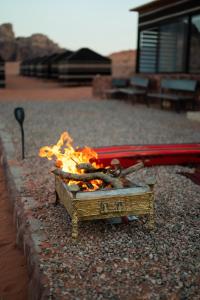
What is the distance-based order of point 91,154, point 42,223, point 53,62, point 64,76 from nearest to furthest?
point 42,223
point 91,154
point 64,76
point 53,62

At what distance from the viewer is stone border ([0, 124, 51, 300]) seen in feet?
9.15

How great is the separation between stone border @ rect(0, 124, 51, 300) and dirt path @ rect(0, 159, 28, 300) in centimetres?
11

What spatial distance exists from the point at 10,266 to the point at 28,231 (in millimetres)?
367

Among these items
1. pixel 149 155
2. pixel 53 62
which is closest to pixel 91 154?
pixel 149 155

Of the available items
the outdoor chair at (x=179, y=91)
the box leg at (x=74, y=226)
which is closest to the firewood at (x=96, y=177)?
the box leg at (x=74, y=226)

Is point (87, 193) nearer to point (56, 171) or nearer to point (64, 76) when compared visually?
point (56, 171)

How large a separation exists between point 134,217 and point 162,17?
42.5ft

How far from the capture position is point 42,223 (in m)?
3.76

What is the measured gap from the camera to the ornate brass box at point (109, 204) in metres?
3.38

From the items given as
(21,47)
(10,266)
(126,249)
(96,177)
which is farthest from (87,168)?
(21,47)

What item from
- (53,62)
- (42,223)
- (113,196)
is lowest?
(42,223)

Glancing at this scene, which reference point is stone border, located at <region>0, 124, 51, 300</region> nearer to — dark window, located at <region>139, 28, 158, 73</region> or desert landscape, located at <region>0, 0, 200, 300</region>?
desert landscape, located at <region>0, 0, 200, 300</region>

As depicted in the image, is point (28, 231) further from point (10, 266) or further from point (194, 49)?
point (194, 49)

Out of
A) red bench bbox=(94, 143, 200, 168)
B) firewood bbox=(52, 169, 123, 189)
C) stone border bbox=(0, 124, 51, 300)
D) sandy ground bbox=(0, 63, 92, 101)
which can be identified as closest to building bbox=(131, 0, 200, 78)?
sandy ground bbox=(0, 63, 92, 101)
